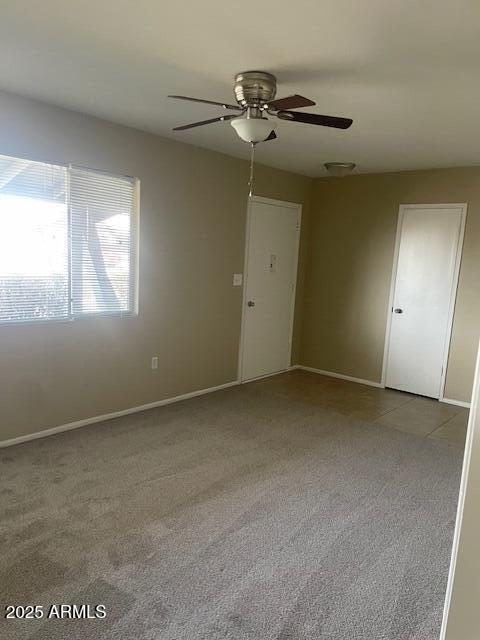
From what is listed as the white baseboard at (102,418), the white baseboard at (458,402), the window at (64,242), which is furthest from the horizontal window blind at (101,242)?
the white baseboard at (458,402)

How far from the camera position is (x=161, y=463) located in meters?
3.14

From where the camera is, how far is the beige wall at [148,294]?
327cm

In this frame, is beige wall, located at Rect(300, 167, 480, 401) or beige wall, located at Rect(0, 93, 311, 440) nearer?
beige wall, located at Rect(0, 93, 311, 440)

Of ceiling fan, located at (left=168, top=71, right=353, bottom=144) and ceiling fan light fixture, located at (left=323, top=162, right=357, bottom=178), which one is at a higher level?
ceiling fan light fixture, located at (left=323, top=162, right=357, bottom=178)

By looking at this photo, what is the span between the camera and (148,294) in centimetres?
407

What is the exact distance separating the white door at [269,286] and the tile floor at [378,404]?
0.30 metres

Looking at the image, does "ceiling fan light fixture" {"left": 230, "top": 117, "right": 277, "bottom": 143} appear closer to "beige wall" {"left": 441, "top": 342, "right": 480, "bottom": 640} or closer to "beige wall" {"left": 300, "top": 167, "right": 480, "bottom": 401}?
"beige wall" {"left": 441, "top": 342, "right": 480, "bottom": 640}

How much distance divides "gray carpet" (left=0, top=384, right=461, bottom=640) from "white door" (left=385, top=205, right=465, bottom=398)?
1366 mm

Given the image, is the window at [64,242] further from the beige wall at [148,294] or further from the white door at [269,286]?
the white door at [269,286]

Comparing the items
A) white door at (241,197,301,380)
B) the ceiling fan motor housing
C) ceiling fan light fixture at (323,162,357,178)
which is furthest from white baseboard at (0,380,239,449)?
the ceiling fan motor housing

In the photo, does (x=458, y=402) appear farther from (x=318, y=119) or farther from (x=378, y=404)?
(x=318, y=119)

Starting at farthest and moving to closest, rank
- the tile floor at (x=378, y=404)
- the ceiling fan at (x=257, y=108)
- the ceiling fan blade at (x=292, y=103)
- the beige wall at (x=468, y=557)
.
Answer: the tile floor at (x=378, y=404), the ceiling fan at (x=257, y=108), the ceiling fan blade at (x=292, y=103), the beige wall at (x=468, y=557)

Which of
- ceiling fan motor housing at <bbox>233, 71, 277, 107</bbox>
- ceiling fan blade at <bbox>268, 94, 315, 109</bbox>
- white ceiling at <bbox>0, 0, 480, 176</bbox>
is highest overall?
white ceiling at <bbox>0, 0, 480, 176</bbox>

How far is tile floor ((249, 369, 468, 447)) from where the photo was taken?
13.5ft
